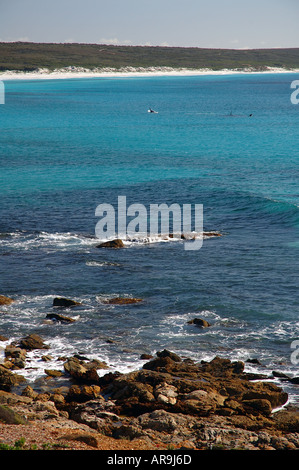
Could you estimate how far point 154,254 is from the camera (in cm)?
4403

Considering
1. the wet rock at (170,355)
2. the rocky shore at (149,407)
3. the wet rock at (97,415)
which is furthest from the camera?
the wet rock at (170,355)

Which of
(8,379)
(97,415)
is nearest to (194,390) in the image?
(97,415)

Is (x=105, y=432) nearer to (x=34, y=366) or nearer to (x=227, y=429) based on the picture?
(x=227, y=429)

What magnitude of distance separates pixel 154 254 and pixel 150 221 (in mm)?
9099

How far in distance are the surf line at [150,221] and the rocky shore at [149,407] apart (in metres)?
19.4

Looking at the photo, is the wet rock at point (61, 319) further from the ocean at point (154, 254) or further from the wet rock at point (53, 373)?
the wet rock at point (53, 373)

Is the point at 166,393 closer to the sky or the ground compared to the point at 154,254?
closer to the ground

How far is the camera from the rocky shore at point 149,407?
67.8 feet

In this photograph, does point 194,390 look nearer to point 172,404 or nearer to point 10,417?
point 172,404

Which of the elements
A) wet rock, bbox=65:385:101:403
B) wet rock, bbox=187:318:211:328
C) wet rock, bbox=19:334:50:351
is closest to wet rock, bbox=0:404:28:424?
wet rock, bbox=65:385:101:403

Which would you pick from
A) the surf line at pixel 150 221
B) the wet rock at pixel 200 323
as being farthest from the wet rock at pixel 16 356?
the surf line at pixel 150 221

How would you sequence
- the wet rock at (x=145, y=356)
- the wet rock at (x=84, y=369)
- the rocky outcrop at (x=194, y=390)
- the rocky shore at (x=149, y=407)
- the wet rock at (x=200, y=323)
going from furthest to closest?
the wet rock at (x=200, y=323)
the wet rock at (x=145, y=356)
the wet rock at (x=84, y=369)
the rocky outcrop at (x=194, y=390)
the rocky shore at (x=149, y=407)

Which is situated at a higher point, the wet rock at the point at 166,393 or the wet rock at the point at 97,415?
the wet rock at the point at 166,393

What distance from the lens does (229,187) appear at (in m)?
63.9
